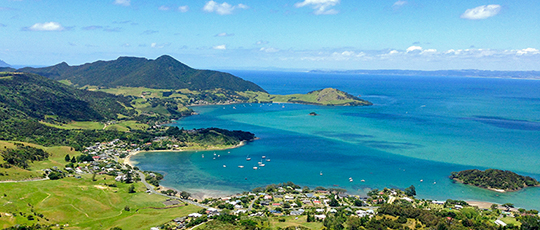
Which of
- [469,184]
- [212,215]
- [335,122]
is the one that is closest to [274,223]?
[212,215]

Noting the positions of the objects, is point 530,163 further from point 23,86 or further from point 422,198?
point 23,86

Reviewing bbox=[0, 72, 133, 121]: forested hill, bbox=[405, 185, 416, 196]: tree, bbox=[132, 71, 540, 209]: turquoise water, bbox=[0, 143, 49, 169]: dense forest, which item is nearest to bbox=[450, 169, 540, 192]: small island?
bbox=[132, 71, 540, 209]: turquoise water

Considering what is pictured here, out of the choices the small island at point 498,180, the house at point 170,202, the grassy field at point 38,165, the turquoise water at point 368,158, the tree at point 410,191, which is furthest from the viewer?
the turquoise water at point 368,158

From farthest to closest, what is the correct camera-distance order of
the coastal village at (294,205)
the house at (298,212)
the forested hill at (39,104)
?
1. the forested hill at (39,104)
2. the house at (298,212)
3. the coastal village at (294,205)

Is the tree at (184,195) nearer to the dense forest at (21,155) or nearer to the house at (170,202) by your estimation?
the house at (170,202)

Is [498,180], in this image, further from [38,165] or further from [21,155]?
[21,155]

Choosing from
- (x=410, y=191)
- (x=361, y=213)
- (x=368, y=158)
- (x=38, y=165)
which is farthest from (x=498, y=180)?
(x=38, y=165)

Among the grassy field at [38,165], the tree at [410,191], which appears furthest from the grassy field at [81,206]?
the tree at [410,191]
